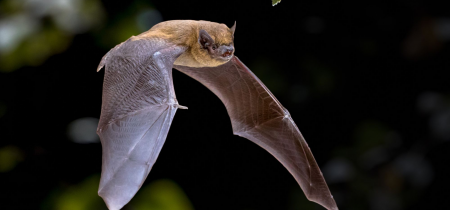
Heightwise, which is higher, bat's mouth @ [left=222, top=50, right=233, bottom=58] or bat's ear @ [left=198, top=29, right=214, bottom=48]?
bat's ear @ [left=198, top=29, right=214, bottom=48]

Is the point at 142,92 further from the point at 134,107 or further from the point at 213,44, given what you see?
the point at 213,44

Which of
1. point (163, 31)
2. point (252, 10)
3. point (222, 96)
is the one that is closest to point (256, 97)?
point (222, 96)

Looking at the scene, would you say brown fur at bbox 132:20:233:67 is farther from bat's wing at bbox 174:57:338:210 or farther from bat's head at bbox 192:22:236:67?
bat's wing at bbox 174:57:338:210

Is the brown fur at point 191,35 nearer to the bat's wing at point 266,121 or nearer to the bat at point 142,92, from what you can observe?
the bat at point 142,92

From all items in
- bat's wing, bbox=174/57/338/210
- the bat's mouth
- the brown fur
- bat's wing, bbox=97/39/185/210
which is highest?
the brown fur

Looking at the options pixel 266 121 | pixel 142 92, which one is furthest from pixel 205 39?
pixel 266 121

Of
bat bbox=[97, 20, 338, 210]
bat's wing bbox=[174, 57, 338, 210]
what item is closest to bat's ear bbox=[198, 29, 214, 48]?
bat bbox=[97, 20, 338, 210]

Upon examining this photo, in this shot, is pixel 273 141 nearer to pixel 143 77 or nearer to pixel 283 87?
pixel 143 77

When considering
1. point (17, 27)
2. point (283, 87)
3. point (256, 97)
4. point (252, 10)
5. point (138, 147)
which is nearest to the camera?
point (138, 147)
